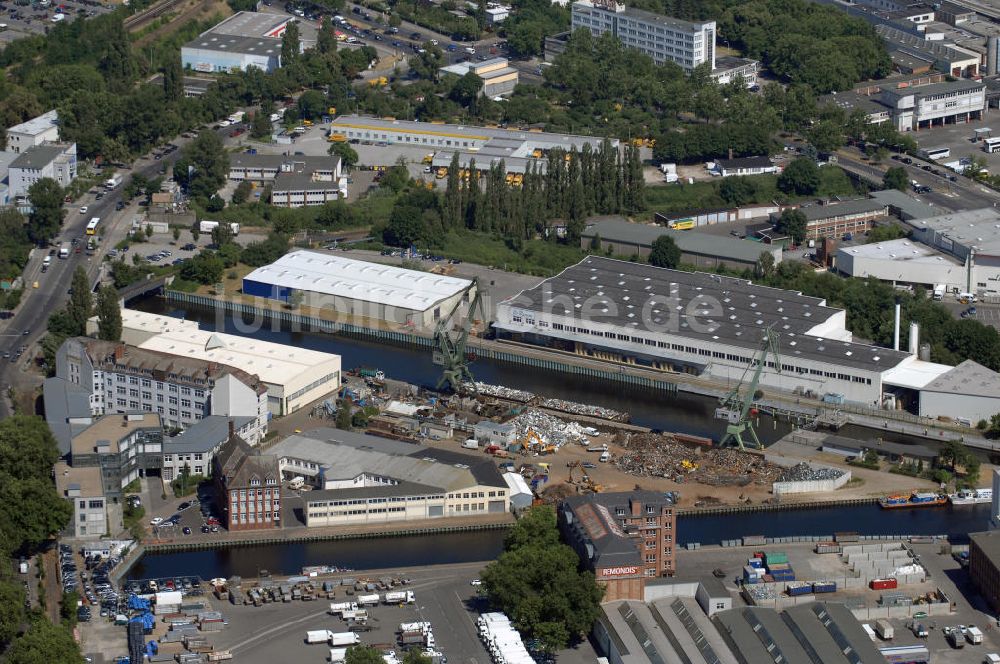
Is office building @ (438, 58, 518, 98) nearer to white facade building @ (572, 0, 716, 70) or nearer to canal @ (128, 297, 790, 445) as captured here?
white facade building @ (572, 0, 716, 70)

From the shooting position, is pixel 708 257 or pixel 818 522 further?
pixel 708 257

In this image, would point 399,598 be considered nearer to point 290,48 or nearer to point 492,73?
point 492,73

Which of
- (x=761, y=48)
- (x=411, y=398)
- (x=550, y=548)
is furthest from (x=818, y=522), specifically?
(x=761, y=48)

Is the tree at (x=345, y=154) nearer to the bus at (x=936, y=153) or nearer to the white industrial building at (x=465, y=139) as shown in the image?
the white industrial building at (x=465, y=139)

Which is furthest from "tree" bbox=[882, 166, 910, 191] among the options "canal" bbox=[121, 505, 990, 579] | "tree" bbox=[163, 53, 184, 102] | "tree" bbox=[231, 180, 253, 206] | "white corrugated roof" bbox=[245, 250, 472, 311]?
"tree" bbox=[163, 53, 184, 102]

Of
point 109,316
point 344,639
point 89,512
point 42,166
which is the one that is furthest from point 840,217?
point 344,639

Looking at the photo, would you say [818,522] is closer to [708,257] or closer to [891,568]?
[891,568]

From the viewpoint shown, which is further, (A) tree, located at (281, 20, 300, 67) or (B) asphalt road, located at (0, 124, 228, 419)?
(A) tree, located at (281, 20, 300, 67)
